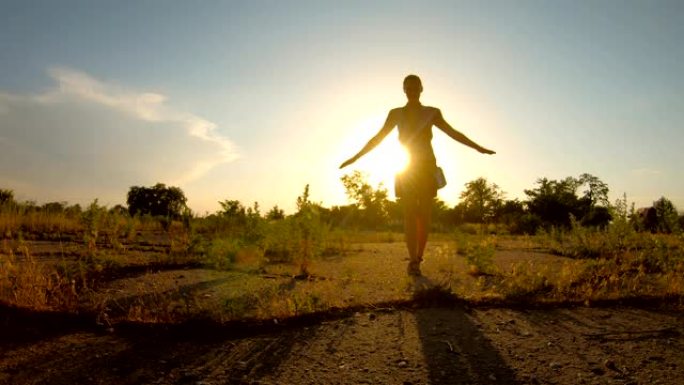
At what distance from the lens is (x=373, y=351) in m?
2.50

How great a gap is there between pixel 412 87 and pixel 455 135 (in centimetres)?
70

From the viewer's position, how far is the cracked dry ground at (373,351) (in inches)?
85.0

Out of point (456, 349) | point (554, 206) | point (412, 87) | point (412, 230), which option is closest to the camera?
point (456, 349)

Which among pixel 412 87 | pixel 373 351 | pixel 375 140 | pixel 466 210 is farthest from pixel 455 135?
pixel 466 210

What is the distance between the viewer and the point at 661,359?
2301 mm

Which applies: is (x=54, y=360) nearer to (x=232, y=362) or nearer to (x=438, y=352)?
(x=232, y=362)

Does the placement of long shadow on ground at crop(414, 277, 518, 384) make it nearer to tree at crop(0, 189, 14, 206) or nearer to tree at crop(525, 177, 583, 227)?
tree at crop(0, 189, 14, 206)

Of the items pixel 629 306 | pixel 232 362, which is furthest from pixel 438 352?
pixel 629 306

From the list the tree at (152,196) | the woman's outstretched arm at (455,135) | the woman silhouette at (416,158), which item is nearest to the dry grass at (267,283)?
the woman silhouette at (416,158)

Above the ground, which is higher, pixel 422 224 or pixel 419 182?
pixel 419 182

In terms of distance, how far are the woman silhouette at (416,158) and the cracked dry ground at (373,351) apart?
201cm

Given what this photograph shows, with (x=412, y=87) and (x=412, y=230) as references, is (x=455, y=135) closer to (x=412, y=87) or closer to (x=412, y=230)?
(x=412, y=87)

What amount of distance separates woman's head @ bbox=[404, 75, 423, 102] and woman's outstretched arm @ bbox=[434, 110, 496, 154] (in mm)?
314

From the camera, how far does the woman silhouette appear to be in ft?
17.0
